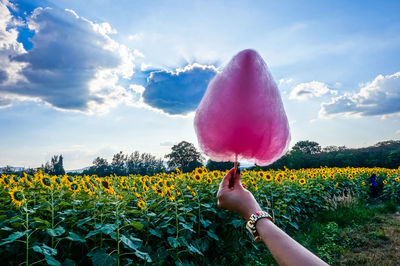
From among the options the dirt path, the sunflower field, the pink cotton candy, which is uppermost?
the pink cotton candy

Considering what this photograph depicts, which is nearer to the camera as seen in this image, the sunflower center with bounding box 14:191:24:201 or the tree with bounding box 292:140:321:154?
the sunflower center with bounding box 14:191:24:201

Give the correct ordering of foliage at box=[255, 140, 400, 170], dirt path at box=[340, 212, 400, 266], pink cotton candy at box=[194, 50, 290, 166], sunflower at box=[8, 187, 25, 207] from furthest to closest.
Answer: foliage at box=[255, 140, 400, 170] → dirt path at box=[340, 212, 400, 266] → sunflower at box=[8, 187, 25, 207] → pink cotton candy at box=[194, 50, 290, 166]

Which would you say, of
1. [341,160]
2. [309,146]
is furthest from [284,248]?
[309,146]

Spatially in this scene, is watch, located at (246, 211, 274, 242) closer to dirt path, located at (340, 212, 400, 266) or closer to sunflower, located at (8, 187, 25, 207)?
sunflower, located at (8, 187, 25, 207)

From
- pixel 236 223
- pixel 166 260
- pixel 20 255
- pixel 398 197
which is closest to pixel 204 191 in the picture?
pixel 236 223

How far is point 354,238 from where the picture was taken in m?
5.11

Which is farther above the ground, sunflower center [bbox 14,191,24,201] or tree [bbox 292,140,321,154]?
tree [bbox 292,140,321,154]

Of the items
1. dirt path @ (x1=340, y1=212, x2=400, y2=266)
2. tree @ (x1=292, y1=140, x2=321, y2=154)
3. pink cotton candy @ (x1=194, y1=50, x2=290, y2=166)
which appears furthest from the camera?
tree @ (x1=292, y1=140, x2=321, y2=154)

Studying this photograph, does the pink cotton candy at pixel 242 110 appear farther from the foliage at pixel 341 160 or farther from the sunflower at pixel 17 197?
the foliage at pixel 341 160

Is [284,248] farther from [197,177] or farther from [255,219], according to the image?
[197,177]

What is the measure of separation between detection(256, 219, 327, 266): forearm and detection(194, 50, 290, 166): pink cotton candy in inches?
12.2

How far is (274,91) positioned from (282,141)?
209 millimetres

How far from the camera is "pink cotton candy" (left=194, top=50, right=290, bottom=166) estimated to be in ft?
3.41

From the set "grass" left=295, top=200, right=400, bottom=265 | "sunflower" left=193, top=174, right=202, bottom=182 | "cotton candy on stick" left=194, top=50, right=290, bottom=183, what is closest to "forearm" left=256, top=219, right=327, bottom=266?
"cotton candy on stick" left=194, top=50, right=290, bottom=183
